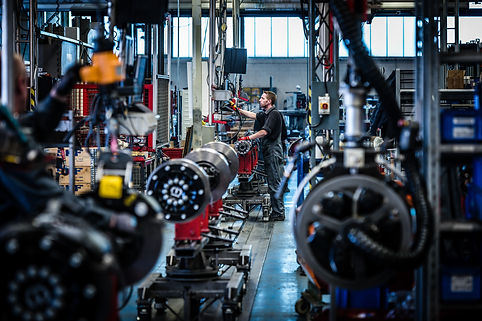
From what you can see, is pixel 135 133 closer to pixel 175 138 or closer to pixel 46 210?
pixel 46 210

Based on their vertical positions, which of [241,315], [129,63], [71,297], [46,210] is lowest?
[241,315]

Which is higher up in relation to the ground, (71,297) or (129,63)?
(129,63)

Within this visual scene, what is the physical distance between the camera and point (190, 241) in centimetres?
629

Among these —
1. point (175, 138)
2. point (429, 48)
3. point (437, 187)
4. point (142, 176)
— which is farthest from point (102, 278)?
point (175, 138)

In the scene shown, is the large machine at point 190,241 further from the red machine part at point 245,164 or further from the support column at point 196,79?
the red machine part at point 245,164

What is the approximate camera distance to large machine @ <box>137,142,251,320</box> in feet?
18.9

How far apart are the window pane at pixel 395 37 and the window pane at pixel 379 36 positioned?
0.66ft

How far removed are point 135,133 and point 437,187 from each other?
83.5 inches

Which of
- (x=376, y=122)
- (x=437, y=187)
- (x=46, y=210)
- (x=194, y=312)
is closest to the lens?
(x=46, y=210)

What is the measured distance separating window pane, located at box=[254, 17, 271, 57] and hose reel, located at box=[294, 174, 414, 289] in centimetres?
2634

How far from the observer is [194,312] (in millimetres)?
6391

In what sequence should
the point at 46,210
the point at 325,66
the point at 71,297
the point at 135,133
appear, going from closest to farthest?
the point at 71,297 → the point at 46,210 → the point at 135,133 → the point at 325,66

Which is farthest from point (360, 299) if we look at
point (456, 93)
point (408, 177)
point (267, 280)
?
point (456, 93)

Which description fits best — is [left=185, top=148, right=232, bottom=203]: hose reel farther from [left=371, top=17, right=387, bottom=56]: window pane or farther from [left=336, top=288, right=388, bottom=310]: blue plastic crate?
[left=371, top=17, right=387, bottom=56]: window pane
